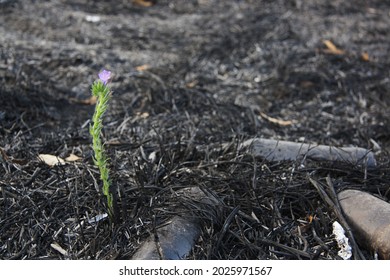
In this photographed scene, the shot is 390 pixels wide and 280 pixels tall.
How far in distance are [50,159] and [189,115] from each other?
1.11m

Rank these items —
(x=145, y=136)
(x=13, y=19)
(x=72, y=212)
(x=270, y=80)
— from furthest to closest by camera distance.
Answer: (x=13, y=19)
(x=270, y=80)
(x=145, y=136)
(x=72, y=212)

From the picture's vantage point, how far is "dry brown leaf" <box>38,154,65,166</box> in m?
2.98

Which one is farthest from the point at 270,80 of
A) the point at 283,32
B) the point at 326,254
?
the point at 326,254

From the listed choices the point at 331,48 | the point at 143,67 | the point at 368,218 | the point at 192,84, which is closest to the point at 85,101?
the point at 143,67

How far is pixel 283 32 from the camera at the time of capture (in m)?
5.48

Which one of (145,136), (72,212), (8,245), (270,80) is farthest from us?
(270,80)

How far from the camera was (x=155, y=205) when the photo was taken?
2547 mm

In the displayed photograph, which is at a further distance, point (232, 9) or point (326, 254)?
point (232, 9)

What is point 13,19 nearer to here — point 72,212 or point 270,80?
point 270,80

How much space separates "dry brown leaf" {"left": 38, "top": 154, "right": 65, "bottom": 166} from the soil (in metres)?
0.04

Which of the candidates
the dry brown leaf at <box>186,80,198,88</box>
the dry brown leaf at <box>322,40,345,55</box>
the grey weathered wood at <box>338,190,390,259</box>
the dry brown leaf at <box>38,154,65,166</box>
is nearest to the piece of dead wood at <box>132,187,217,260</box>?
the grey weathered wood at <box>338,190,390,259</box>

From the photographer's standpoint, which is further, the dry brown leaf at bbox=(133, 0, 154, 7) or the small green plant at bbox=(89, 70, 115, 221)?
the dry brown leaf at bbox=(133, 0, 154, 7)

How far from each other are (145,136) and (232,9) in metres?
3.13

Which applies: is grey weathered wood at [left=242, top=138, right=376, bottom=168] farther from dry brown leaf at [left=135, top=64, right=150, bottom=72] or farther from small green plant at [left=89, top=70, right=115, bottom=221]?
dry brown leaf at [left=135, top=64, right=150, bottom=72]
